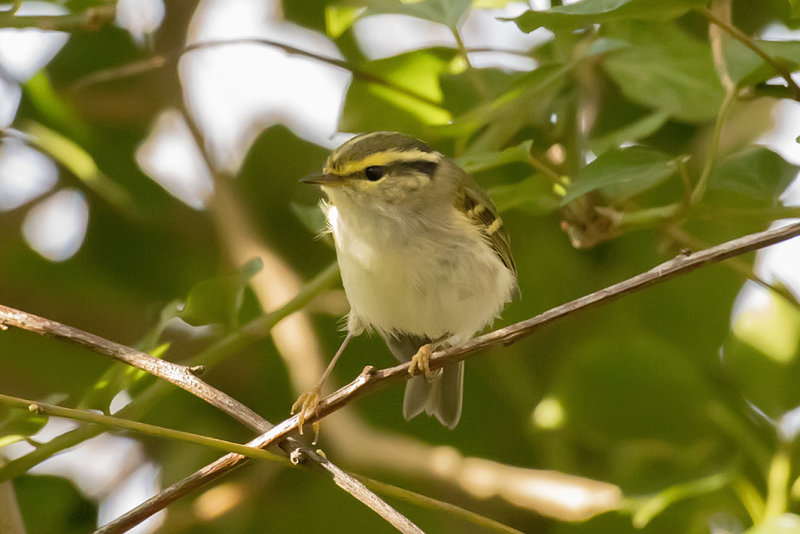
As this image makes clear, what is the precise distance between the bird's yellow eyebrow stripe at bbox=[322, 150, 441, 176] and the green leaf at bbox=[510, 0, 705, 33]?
24.5 inches

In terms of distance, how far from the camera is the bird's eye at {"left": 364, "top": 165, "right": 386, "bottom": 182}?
6.42 ft

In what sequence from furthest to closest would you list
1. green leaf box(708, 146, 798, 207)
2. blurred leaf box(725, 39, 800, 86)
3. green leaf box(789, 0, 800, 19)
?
green leaf box(708, 146, 798, 207) < blurred leaf box(725, 39, 800, 86) < green leaf box(789, 0, 800, 19)

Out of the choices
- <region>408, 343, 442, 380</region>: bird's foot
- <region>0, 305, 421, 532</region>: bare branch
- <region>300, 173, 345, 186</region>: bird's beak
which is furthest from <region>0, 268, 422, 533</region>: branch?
<region>300, 173, 345, 186</region>: bird's beak

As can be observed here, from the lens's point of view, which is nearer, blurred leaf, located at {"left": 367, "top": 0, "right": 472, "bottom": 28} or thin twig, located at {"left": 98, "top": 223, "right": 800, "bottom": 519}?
thin twig, located at {"left": 98, "top": 223, "right": 800, "bottom": 519}

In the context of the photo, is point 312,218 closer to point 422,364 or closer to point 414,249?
point 414,249

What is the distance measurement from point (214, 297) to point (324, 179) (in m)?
0.51

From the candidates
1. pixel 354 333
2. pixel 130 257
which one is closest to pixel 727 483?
pixel 354 333

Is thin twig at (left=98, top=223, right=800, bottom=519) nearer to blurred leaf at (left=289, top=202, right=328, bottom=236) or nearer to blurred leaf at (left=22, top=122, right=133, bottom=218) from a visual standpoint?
blurred leaf at (left=289, top=202, right=328, bottom=236)

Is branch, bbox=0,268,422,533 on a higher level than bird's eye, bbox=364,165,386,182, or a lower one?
higher

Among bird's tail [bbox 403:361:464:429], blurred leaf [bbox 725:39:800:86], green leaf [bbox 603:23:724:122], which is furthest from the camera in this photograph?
bird's tail [bbox 403:361:464:429]

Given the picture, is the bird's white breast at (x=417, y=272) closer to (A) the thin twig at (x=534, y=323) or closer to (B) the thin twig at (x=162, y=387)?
(B) the thin twig at (x=162, y=387)

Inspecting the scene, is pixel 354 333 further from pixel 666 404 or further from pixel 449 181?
pixel 666 404

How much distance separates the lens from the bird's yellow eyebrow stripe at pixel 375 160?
193 centimetres

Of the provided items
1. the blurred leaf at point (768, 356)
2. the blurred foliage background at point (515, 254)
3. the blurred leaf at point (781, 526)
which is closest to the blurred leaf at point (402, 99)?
the blurred foliage background at point (515, 254)
